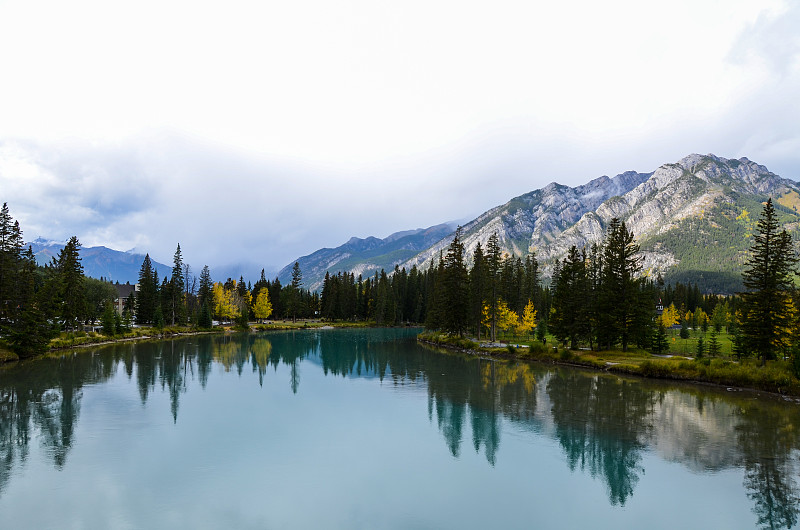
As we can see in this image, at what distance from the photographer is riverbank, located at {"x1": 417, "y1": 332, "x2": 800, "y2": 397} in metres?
35.5

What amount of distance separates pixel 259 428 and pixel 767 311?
143ft

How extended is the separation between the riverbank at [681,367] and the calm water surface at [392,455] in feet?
10.4

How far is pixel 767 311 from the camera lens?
40.0 meters

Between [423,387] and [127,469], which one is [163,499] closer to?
[127,469]

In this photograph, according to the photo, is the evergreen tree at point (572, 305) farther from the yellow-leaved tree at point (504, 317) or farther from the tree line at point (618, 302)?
the yellow-leaved tree at point (504, 317)

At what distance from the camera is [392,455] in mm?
21391

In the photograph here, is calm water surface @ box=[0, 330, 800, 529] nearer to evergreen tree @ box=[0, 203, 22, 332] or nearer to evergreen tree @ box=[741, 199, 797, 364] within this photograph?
evergreen tree @ box=[741, 199, 797, 364]

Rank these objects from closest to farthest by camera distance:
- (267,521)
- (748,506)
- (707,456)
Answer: (267,521), (748,506), (707,456)

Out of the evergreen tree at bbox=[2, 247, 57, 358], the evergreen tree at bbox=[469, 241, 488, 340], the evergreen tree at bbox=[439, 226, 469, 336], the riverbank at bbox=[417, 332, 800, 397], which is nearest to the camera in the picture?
the riverbank at bbox=[417, 332, 800, 397]

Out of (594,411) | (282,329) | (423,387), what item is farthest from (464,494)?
(282,329)

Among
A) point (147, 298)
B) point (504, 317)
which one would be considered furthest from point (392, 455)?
point (147, 298)

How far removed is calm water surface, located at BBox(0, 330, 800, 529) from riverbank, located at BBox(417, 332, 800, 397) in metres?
3.16

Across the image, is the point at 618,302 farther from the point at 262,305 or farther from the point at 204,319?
the point at 262,305

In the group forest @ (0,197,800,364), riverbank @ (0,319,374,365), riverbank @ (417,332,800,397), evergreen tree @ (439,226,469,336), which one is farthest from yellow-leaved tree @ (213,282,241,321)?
riverbank @ (417,332,800,397)
